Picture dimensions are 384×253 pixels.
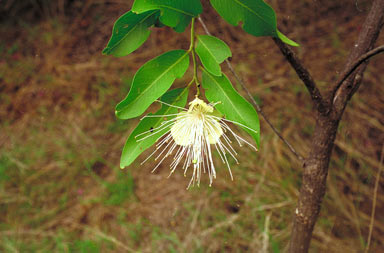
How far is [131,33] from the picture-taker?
51cm

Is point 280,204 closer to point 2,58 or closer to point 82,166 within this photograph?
point 82,166

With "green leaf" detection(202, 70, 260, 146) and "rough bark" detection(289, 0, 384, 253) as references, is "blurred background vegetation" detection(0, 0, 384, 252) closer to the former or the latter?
"rough bark" detection(289, 0, 384, 253)

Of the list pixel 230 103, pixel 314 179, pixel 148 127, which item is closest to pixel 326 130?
pixel 314 179

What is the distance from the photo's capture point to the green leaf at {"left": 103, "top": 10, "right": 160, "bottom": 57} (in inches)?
19.8

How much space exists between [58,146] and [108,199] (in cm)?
46

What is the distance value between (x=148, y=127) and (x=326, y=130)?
1.16 feet

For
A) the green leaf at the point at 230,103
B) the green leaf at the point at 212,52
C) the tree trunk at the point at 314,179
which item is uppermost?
the green leaf at the point at 212,52

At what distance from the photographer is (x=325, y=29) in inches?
69.7

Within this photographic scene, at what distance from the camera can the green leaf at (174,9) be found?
17.5 inches

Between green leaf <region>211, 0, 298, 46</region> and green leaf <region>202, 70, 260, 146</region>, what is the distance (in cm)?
9

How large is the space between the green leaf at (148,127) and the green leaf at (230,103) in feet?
0.16

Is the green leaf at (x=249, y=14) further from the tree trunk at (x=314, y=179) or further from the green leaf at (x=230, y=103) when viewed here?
the tree trunk at (x=314, y=179)

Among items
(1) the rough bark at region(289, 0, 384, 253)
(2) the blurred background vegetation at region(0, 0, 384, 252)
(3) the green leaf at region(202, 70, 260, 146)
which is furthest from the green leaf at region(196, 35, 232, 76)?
(2) the blurred background vegetation at region(0, 0, 384, 252)

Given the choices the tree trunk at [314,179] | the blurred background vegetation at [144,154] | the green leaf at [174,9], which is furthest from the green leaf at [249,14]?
the blurred background vegetation at [144,154]
